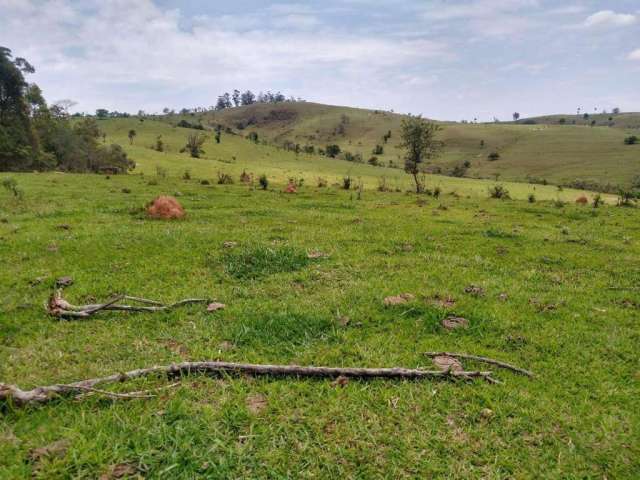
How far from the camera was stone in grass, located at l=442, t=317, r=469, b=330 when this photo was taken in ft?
19.8

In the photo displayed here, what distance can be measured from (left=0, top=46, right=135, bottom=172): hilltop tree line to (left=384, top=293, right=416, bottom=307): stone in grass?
4337 centimetres

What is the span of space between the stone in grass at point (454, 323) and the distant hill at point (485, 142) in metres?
66.2

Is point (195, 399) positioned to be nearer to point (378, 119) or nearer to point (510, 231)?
point (510, 231)

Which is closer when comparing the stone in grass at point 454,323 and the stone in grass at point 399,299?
the stone in grass at point 454,323

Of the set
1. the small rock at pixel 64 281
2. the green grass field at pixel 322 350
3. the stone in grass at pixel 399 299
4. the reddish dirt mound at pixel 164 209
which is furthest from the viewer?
the reddish dirt mound at pixel 164 209

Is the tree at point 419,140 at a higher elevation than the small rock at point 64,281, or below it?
higher

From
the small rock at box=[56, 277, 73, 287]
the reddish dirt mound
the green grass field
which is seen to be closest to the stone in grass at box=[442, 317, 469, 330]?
the green grass field

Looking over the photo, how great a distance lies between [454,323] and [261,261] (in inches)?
175

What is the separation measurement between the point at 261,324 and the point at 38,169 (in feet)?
159

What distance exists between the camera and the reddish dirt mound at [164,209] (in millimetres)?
13770

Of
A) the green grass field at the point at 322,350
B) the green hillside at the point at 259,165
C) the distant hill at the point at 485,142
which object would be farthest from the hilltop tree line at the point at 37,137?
the distant hill at the point at 485,142

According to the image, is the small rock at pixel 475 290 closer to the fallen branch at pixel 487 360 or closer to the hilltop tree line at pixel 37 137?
the fallen branch at pixel 487 360

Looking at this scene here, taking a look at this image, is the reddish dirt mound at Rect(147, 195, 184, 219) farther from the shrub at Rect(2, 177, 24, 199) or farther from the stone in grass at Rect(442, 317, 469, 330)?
the stone in grass at Rect(442, 317, 469, 330)

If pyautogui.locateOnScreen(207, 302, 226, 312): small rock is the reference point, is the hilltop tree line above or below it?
above
